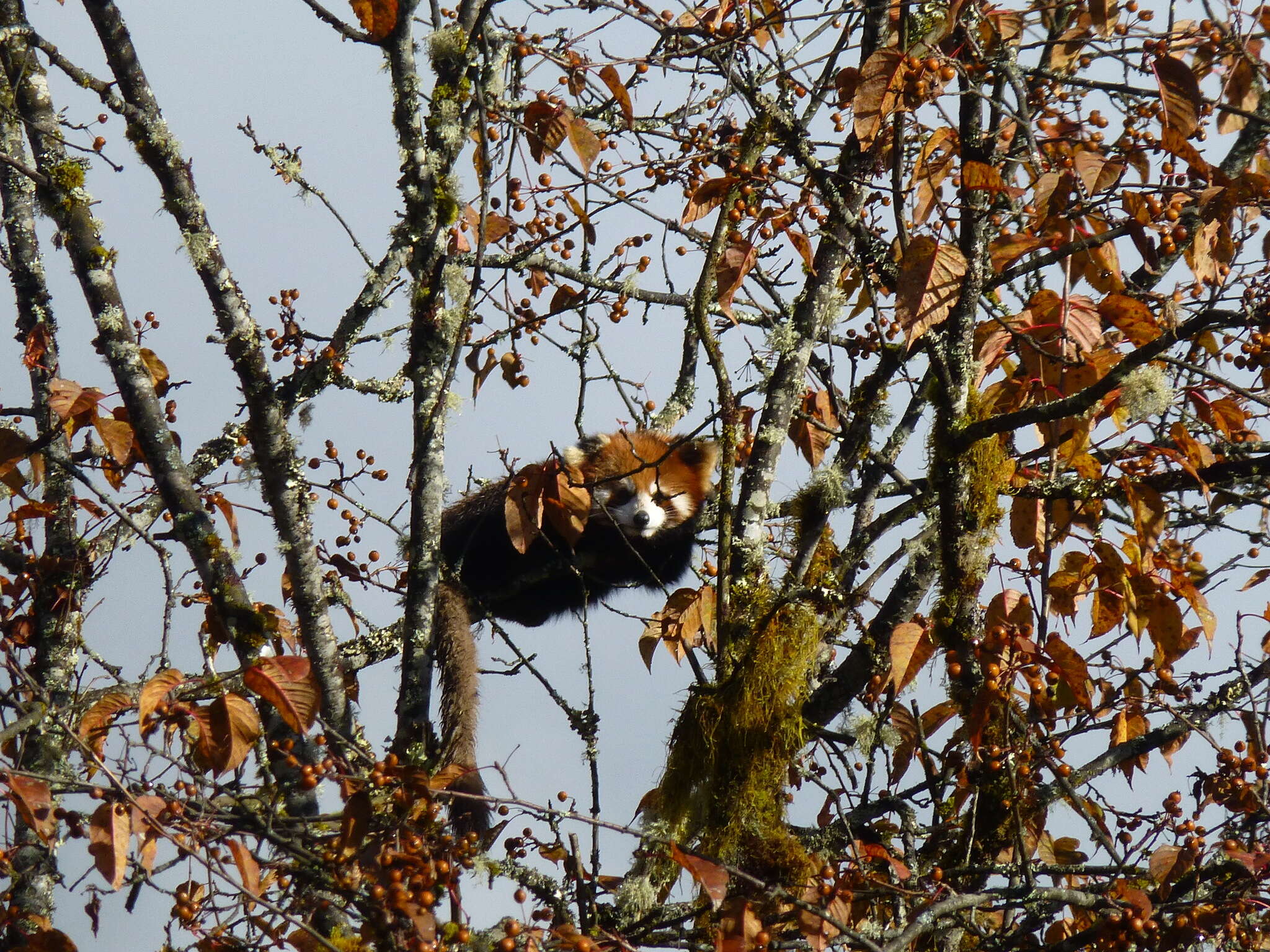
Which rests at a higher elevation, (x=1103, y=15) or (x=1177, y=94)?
(x=1103, y=15)

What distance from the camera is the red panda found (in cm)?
462

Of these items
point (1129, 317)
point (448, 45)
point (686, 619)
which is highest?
point (448, 45)

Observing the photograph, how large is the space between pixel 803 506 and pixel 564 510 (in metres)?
0.84

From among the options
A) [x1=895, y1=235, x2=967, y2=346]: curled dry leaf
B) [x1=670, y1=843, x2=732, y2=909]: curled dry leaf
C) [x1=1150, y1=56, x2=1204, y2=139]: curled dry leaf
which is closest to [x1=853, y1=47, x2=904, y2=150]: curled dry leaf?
[x1=895, y1=235, x2=967, y2=346]: curled dry leaf

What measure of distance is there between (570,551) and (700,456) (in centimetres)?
268

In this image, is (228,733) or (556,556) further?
(556,556)

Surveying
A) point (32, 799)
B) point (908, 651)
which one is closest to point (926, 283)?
point (908, 651)

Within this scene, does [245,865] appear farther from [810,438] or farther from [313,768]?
[810,438]

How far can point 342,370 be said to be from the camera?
468 cm

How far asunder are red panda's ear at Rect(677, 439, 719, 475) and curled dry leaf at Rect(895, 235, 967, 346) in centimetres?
509

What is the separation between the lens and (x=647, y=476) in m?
6.80

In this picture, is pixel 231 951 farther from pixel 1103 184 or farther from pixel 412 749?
pixel 1103 184

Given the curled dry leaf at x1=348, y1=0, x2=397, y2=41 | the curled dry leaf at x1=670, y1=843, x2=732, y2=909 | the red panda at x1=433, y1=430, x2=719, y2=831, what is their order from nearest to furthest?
the curled dry leaf at x1=670, y1=843, x2=732, y2=909
the curled dry leaf at x1=348, y1=0, x2=397, y2=41
the red panda at x1=433, y1=430, x2=719, y2=831

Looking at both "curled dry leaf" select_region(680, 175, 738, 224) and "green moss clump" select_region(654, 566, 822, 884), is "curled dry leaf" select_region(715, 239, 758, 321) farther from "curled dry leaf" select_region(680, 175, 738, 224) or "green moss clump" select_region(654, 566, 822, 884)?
"green moss clump" select_region(654, 566, 822, 884)
